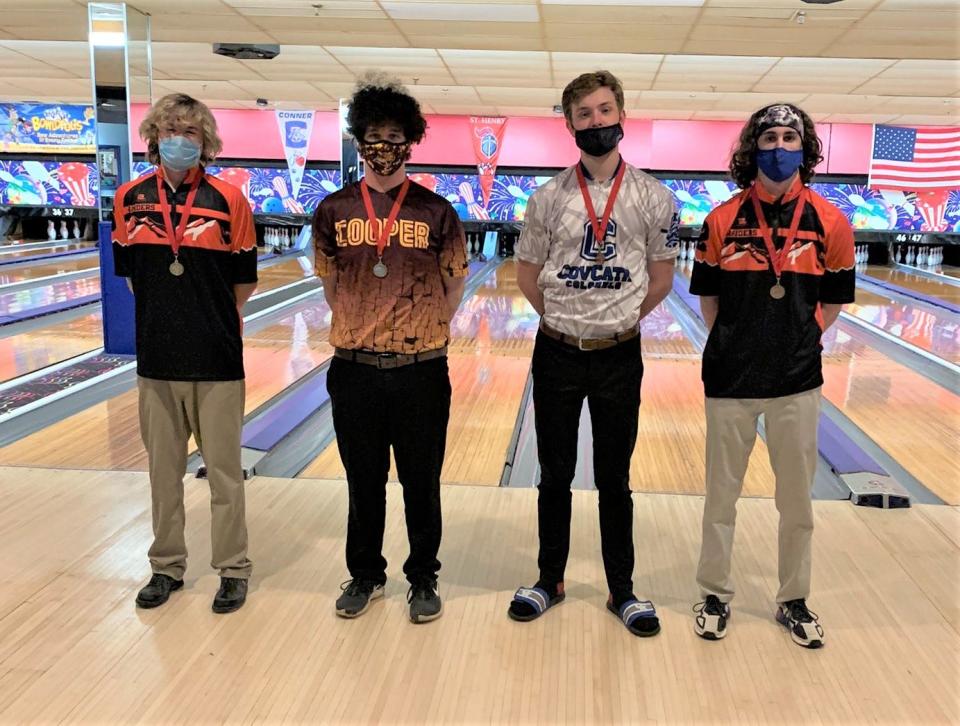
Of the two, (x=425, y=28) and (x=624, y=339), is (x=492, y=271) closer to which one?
(x=425, y=28)

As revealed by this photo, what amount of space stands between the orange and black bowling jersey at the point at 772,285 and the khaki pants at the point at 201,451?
1.38 metres

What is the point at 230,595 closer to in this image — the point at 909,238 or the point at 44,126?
the point at 909,238

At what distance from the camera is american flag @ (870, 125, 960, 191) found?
40.9 feet

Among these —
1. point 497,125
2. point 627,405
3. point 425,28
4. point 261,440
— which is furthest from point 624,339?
point 497,125

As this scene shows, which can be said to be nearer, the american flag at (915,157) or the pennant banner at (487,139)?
the american flag at (915,157)

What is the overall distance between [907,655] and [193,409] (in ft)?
6.64

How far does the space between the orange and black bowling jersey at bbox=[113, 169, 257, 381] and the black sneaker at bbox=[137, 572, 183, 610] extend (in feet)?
1.98

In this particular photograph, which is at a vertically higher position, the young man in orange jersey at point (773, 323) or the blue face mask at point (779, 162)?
the blue face mask at point (779, 162)

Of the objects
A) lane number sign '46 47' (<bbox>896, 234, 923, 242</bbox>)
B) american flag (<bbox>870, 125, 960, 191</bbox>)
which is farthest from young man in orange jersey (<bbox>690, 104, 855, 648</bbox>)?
lane number sign '46 47' (<bbox>896, 234, 923, 242</bbox>)

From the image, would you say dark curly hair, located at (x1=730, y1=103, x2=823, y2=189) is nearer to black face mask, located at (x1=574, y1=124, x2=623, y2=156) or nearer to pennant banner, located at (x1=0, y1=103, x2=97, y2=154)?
black face mask, located at (x1=574, y1=124, x2=623, y2=156)

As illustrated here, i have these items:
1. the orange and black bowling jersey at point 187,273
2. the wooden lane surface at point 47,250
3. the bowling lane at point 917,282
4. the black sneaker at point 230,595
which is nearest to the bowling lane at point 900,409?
the black sneaker at point 230,595

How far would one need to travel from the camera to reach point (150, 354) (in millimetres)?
2316

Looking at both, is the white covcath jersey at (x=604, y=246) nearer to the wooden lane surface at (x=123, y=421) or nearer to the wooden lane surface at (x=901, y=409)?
the wooden lane surface at (x=901, y=409)

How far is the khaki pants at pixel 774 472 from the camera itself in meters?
2.19
